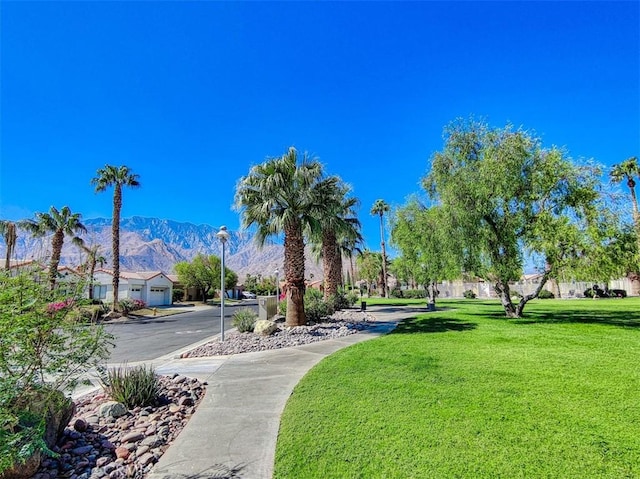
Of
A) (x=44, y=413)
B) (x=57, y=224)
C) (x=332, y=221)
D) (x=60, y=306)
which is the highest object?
(x=57, y=224)

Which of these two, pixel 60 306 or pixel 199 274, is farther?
pixel 199 274

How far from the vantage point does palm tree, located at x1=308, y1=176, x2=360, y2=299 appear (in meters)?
14.5

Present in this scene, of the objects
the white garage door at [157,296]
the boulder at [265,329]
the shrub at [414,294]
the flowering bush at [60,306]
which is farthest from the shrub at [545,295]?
the white garage door at [157,296]

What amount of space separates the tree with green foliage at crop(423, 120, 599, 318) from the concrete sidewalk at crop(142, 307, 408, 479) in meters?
9.33

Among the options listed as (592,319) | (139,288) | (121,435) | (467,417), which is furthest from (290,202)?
(139,288)

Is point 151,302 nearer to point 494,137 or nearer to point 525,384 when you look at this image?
point 494,137

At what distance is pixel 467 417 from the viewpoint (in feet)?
14.3

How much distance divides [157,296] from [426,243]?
39.4m

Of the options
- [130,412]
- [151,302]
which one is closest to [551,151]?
[130,412]

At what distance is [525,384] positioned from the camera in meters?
5.65

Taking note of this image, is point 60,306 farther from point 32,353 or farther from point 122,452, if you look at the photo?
point 122,452

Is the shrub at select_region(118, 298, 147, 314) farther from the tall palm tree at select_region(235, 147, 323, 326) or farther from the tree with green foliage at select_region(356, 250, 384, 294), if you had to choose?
the tree with green foliage at select_region(356, 250, 384, 294)

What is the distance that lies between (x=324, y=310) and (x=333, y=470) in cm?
1369

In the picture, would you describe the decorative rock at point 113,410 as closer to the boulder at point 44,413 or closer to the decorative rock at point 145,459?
the boulder at point 44,413
